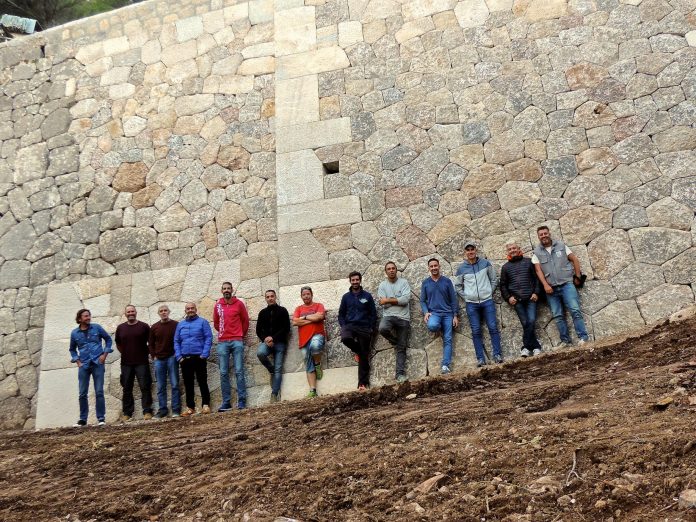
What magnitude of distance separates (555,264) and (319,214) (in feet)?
8.85

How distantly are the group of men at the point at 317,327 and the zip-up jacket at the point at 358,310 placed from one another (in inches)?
0.4

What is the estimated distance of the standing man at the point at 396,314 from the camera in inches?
303

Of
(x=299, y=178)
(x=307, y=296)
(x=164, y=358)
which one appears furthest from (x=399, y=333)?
(x=164, y=358)

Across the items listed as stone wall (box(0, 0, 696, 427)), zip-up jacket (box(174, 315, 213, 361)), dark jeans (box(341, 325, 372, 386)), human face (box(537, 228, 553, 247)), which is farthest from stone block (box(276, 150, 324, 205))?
human face (box(537, 228, 553, 247))

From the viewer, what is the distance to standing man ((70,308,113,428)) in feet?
27.0

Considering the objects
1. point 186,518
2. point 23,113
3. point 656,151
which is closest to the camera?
point 186,518

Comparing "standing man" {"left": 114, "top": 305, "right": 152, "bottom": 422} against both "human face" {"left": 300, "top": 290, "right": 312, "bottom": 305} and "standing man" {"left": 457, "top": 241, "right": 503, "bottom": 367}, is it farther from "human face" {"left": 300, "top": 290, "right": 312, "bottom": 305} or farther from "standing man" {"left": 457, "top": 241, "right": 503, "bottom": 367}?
"standing man" {"left": 457, "top": 241, "right": 503, "bottom": 367}

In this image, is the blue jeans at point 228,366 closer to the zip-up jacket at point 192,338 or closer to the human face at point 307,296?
the zip-up jacket at point 192,338

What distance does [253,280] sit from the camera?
8.69 meters

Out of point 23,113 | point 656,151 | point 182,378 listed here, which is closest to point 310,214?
point 182,378

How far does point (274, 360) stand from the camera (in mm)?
8141

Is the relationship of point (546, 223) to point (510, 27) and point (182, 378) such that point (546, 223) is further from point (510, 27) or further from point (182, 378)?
point (182, 378)

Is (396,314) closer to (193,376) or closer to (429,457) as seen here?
(193,376)

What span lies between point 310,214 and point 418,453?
17.3ft
